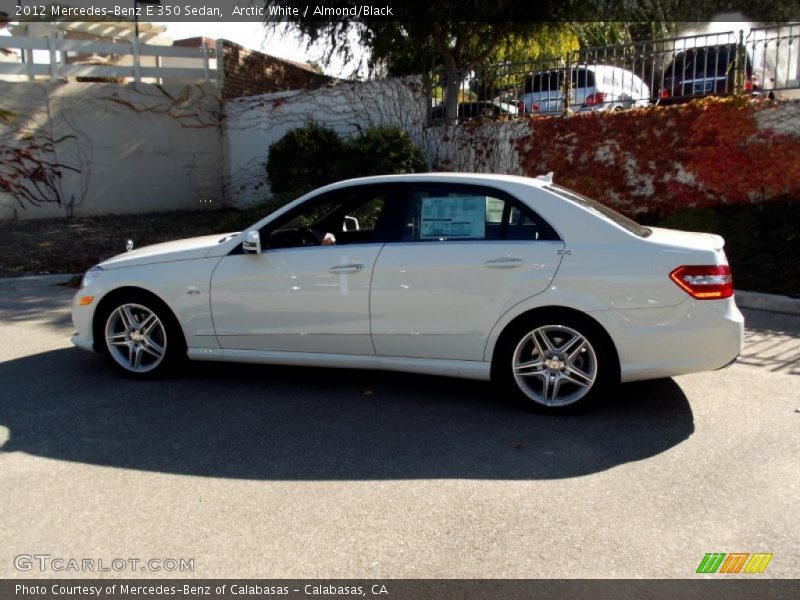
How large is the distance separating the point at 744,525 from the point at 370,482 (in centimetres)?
187

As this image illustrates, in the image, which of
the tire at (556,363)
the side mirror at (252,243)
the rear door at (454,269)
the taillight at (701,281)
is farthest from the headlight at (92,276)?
the taillight at (701,281)

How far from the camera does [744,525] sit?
357 centimetres

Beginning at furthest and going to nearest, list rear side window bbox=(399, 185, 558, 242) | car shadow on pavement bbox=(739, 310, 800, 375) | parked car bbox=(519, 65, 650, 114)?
parked car bbox=(519, 65, 650, 114) < car shadow on pavement bbox=(739, 310, 800, 375) < rear side window bbox=(399, 185, 558, 242)

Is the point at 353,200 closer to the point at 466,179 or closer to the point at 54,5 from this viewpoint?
the point at 466,179

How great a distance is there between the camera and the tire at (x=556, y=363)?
4.93m

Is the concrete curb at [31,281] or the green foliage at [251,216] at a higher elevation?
the green foliage at [251,216]

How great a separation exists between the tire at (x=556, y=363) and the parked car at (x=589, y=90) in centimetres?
738

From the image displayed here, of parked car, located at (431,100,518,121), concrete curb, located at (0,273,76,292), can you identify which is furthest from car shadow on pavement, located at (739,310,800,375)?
concrete curb, located at (0,273,76,292)

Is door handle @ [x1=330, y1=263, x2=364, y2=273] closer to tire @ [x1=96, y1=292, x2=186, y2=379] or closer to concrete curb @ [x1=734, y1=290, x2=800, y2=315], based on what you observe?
tire @ [x1=96, y1=292, x2=186, y2=379]

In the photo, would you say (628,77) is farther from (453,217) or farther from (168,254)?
(168,254)

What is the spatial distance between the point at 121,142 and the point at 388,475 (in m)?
13.2

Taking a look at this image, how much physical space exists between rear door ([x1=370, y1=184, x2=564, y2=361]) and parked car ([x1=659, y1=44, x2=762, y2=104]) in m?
6.57

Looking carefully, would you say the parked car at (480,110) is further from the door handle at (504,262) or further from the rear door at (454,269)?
the door handle at (504,262)

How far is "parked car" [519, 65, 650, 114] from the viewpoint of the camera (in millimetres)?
11359
